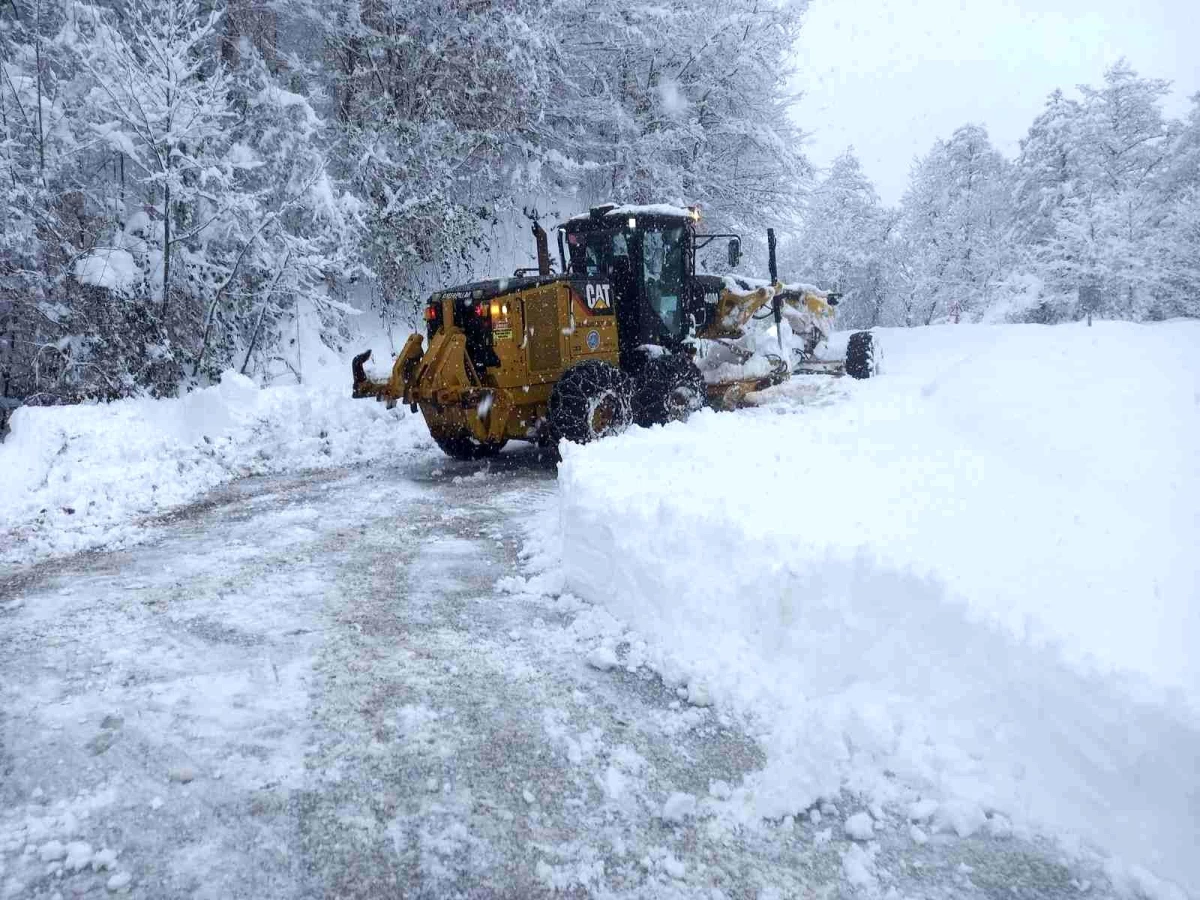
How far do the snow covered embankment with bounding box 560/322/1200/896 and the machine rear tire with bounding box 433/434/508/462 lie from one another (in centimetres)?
362

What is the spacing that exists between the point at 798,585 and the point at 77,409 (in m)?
8.66

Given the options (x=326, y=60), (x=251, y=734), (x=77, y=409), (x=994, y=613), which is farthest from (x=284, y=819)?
(x=326, y=60)

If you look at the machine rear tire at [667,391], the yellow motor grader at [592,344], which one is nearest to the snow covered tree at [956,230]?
the yellow motor grader at [592,344]

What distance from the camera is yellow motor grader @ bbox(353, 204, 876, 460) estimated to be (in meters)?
8.71

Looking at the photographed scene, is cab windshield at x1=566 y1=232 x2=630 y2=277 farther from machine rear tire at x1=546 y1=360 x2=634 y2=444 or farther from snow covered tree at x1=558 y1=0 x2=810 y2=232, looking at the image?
snow covered tree at x1=558 y1=0 x2=810 y2=232

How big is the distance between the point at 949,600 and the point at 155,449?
867 cm

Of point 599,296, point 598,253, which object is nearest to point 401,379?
point 599,296

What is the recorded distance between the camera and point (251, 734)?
3295 millimetres

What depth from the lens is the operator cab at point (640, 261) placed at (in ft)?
32.3

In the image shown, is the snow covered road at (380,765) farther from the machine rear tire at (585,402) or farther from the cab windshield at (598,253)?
the cab windshield at (598,253)

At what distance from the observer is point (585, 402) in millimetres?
8492

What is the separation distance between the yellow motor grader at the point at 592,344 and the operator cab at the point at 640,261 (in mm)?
15

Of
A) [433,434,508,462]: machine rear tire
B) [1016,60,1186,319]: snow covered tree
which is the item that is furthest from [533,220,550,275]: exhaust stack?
[1016,60,1186,319]: snow covered tree

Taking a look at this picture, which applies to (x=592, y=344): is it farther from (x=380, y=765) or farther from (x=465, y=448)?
(x=380, y=765)
